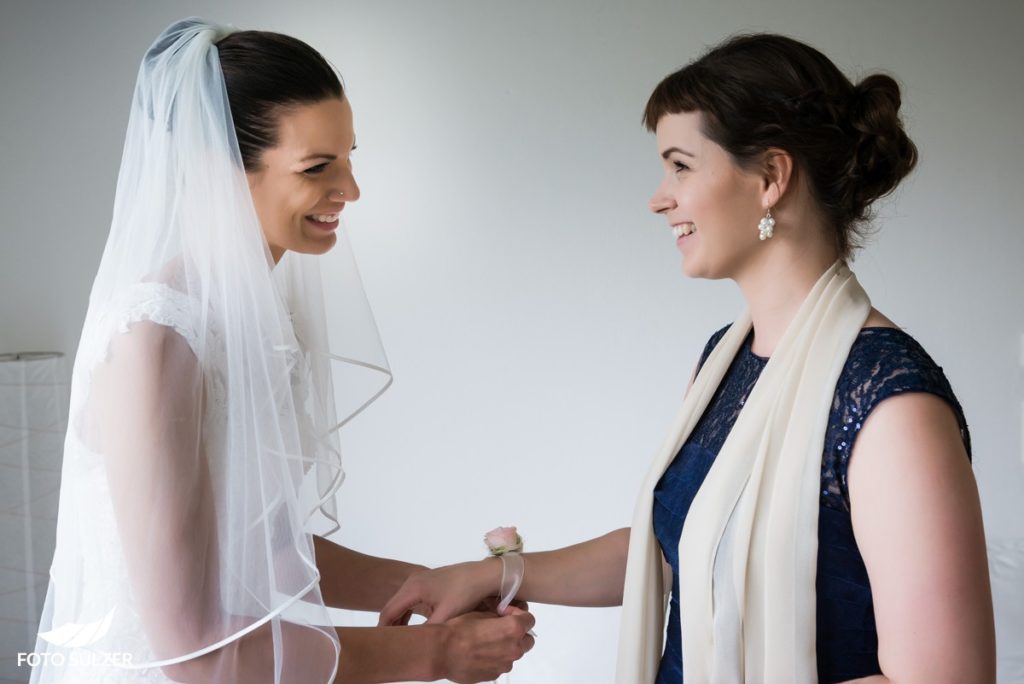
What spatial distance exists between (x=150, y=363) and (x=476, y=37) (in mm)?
2349

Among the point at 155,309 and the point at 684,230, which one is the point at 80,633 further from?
the point at 684,230

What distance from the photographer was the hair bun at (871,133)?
1.42 meters

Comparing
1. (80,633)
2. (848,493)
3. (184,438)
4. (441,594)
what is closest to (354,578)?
(441,594)

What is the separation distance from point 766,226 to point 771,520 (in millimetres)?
433

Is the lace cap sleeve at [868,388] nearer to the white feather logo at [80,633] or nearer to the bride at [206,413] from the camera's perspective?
the bride at [206,413]

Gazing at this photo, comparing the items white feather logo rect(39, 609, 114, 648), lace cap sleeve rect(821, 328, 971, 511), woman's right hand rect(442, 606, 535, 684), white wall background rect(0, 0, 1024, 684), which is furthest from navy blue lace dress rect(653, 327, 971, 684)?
white wall background rect(0, 0, 1024, 684)

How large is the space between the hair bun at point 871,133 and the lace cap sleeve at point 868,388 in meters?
0.25

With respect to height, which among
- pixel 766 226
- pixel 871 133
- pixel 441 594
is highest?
pixel 871 133

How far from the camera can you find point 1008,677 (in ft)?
7.57

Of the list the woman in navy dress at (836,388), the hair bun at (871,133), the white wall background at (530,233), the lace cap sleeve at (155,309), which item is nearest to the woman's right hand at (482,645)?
the woman in navy dress at (836,388)

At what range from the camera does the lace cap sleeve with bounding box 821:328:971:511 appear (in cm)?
120

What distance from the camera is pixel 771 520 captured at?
1.31 m

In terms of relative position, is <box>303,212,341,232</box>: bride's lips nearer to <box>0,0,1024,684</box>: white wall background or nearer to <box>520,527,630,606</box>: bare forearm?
<box>520,527,630,606</box>: bare forearm

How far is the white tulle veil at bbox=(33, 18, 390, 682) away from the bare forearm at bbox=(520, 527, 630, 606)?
1.80 ft
